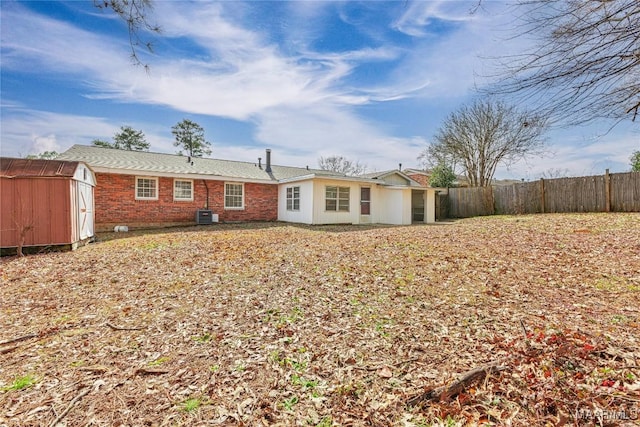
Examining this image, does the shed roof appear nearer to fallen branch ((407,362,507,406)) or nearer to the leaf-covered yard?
the leaf-covered yard

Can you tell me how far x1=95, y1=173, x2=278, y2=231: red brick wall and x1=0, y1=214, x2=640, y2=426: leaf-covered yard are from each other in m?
6.43

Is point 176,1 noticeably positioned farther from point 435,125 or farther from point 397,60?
point 435,125

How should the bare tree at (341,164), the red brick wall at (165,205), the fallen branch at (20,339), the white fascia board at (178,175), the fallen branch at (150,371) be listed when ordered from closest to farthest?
the fallen branch at (150,371) < the fallen branch at (20,339) < the white fascia board at (178,175) < the red brick wall at (165,205) < the bare tree at (341,164)

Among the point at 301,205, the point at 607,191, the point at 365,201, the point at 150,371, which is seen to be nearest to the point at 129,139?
the point at 301,205

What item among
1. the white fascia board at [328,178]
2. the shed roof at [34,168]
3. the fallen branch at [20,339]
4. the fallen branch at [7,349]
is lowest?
the fallen branch at [7,349]

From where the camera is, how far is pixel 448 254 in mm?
6637

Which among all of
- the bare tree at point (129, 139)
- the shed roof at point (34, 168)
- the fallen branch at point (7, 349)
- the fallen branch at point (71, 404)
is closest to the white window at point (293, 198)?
the shed roof at point (34, 168)

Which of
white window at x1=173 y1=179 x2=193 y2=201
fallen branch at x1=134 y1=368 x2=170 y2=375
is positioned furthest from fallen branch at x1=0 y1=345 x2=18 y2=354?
white window at x1=173 y1=179 x2=193 y2=201

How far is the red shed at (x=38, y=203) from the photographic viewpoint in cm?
716

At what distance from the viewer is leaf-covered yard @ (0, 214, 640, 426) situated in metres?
2.21

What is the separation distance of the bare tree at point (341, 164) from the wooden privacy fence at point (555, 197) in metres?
18.2

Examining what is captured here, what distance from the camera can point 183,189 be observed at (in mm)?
14109

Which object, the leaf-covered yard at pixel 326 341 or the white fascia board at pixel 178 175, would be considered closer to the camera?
the leaf-covered yard at pixel 326 341

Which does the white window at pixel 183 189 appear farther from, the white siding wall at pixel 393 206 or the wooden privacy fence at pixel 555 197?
the wooden privacy fence at pixel 555 197
